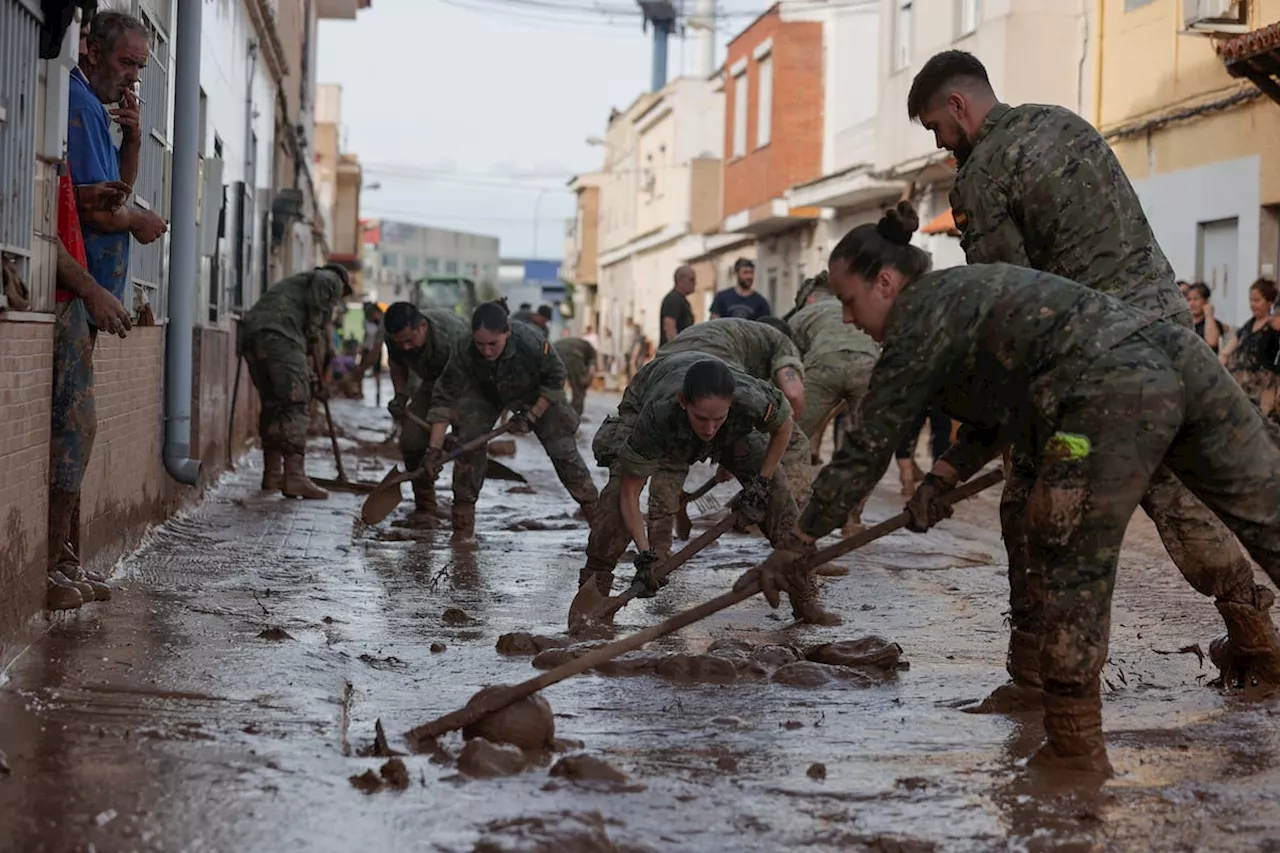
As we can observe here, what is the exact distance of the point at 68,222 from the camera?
575cm

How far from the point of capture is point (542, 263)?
90.3 meters

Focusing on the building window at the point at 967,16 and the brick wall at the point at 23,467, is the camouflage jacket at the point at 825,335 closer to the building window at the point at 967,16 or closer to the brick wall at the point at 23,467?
the brick wall at the point at 23,467

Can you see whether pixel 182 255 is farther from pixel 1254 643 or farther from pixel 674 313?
pixel 674 313

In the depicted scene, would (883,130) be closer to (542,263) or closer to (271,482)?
(271,482)

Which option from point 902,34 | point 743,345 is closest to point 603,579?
point 743,345

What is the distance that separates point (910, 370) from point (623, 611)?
289 centimetres

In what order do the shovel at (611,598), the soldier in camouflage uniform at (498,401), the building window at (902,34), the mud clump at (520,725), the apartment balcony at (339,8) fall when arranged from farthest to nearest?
the apartment balcony at (339,8), the building window at (902,34), the soldier in camouflage uniform at (498,401), the shovel at (611,598), the mud clump at (520,725)

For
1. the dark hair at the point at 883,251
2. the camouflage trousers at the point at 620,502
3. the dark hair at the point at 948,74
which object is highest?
the dark hair at the point at 948,74

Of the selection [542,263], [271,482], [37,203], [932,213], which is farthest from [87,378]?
[542,263]

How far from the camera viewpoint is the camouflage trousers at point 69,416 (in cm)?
573

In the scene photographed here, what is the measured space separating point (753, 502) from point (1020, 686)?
1773 mm

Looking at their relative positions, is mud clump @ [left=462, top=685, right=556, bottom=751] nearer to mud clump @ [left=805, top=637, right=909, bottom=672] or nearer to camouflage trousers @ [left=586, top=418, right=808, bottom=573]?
mud clump @ [left=805, top=637, right=909, bottom=672]

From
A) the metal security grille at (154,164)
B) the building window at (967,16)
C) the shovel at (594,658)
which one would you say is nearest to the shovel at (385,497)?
the metal security grille at (154,164)

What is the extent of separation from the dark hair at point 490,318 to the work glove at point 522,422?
1.60 feet
